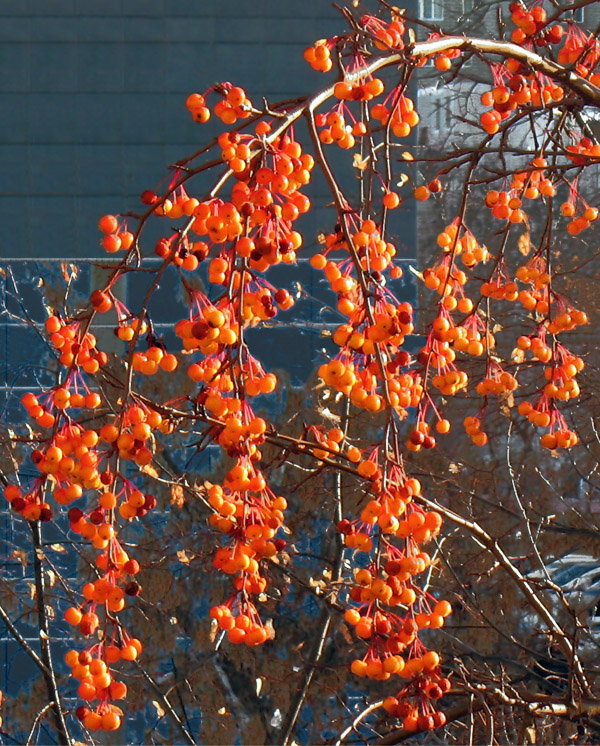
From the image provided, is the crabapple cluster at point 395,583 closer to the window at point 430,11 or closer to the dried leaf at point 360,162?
the dried leaf at point 360,162

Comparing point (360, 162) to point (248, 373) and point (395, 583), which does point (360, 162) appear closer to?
point (248, 373)

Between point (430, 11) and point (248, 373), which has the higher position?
point (430, 11)

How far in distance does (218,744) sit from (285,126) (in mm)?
5895

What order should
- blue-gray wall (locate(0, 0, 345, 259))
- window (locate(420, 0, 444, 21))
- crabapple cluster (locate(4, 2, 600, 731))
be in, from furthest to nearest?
window (locate(420, 0, 444, 21)), blue-gray wall (locate(0, 0, 345, 259)), crabapple cluster (locate(4, 2, 600, 731))

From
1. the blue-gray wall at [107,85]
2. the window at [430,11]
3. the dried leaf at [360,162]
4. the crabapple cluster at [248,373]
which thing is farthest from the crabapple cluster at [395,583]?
the window at [430,11]

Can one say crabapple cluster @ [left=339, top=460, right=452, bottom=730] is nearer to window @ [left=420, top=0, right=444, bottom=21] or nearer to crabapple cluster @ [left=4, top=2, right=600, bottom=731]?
crabapple cluster @ [left=4, top=2, right=600, bottom=731]

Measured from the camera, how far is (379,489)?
1.36 meters

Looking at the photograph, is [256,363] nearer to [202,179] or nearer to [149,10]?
[202,179]

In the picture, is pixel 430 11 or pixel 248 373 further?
pixel 430 11

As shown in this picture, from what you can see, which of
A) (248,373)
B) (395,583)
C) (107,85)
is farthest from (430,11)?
(395,583)

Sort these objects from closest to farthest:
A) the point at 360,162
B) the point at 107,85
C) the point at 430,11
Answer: the point at 360,162, the point at 107,85, the point at 430,11

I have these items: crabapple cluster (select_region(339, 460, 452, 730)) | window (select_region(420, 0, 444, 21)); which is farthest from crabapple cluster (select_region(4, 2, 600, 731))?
window (select_region(420, 0, 444, 21))

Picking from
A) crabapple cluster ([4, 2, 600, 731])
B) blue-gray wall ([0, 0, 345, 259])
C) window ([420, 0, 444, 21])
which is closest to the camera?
crabapple cluster ([4, 2, 600, 731])

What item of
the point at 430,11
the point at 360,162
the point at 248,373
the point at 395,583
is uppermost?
the point at 430,11
